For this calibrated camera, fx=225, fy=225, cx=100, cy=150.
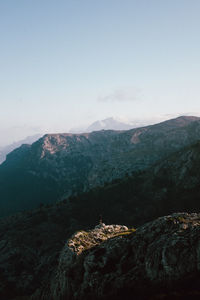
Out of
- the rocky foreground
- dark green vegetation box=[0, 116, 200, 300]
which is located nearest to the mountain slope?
the rocky foreground

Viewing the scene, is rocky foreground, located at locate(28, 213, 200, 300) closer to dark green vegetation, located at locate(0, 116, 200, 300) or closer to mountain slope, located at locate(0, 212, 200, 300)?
mountain slope, located at locate(0, 212, 200, 300)

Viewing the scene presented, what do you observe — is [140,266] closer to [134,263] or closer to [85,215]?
[134,263]

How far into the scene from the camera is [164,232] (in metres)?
24.9

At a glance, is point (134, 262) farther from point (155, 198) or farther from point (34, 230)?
point (155, 198)

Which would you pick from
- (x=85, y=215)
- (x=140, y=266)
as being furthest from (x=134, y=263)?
(x=85, y=215)

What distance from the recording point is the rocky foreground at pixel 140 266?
18969mm

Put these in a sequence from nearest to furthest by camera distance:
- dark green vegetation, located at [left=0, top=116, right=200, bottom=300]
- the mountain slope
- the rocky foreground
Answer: the rocky foreground < the mountain slope < dark green vegetation, located at [left=0, top=116, right=200, bottom=300]

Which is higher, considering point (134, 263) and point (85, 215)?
point (134, 263)

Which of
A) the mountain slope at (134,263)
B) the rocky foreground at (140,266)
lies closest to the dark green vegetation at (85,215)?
the mountain slope at (134,263)

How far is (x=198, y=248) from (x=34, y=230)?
4899 inches

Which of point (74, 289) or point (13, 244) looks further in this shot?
point (13, 244)

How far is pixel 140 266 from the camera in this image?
22672 millimetres

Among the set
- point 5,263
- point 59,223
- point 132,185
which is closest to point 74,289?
point 5,263

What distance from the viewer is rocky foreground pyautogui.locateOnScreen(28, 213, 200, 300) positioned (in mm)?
18969
